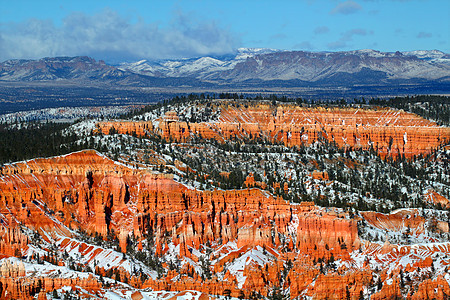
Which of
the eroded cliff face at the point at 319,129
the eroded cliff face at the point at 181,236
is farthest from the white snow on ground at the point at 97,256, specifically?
the eroded cliff face at the point at 319,129

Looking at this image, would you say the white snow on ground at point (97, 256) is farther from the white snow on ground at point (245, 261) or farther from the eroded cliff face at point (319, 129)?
the eroded cliff face at point (319, 129)

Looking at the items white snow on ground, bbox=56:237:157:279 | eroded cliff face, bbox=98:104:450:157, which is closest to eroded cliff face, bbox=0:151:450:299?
white snow on ground, bbox=56:237:157:279

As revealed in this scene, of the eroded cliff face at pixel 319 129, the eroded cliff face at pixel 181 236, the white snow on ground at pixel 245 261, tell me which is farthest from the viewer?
the eroded cliff face at pixel 319 129

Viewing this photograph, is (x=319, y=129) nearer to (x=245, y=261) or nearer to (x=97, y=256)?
(x=245, y=261)

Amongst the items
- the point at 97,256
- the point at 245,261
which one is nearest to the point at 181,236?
the point at 245,261

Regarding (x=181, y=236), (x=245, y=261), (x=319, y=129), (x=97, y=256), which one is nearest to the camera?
(x=245, y=261)

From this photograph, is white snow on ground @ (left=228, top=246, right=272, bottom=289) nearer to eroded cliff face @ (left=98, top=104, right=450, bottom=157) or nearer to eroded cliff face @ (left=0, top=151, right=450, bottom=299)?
eroded cliff face @ (left=0, top=151, right=450, bottom=299)
